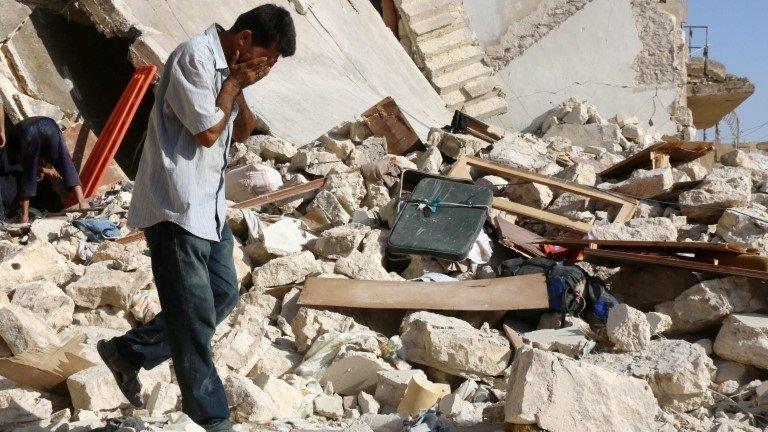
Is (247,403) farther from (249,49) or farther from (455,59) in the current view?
(455,59)

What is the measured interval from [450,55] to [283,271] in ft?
22.6

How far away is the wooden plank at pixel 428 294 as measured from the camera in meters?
5.14

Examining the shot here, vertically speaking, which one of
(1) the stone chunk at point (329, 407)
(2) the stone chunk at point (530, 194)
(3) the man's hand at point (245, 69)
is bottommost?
(2) the stone chunk at point (530, 194)

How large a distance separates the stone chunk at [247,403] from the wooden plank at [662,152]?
4965 mm

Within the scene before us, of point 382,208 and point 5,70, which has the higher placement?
point 5,70

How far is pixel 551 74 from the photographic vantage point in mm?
12289

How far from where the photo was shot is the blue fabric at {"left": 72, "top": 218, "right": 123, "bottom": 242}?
627 centimetres

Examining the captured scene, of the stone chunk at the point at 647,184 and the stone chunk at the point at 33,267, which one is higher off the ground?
the stone chunk at the point at 33,267

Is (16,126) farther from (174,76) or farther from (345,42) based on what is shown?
(174,76)

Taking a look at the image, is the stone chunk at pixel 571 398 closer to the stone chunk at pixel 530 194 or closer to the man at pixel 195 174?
Result: the man at pixel 195 174

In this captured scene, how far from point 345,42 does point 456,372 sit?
6.25 metres

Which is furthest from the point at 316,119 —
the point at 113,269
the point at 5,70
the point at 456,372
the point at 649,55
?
the point at 649,55

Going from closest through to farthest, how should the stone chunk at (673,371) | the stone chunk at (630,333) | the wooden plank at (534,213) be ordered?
the stone chunk at (673,371) < the stone chunk at (630,333) < the wooden plank at (534,213)

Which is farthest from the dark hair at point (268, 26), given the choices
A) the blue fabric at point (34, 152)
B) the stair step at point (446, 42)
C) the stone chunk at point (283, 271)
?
the stair step at point (446, 42)
